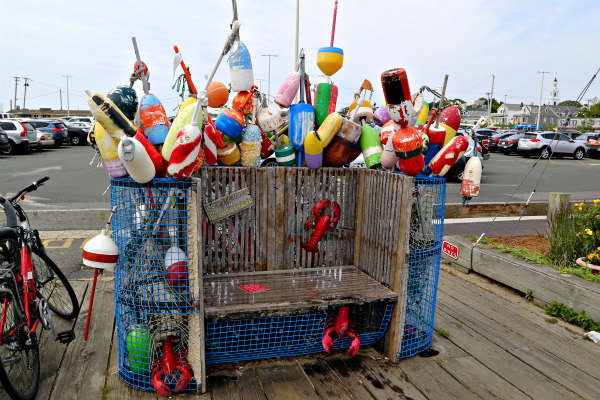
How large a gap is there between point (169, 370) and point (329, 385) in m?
1.03

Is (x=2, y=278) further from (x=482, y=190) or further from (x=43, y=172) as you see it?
(x=43, y=172)

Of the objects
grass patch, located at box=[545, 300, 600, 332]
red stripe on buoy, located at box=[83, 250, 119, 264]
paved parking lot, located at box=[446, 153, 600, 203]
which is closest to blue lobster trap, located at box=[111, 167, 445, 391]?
red stripe on buoy, located at box=[83, 250, 119, 264]

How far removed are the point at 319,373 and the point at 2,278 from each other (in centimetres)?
207

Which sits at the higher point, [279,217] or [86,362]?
[279,217]

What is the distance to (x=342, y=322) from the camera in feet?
9.78

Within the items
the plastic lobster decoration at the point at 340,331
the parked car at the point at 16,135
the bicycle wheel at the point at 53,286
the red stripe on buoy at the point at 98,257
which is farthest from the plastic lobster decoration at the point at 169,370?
the parked car at the point at 16,135

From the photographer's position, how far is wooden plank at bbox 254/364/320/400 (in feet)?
8.77

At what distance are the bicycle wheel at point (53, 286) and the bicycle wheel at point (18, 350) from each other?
1.54 feet

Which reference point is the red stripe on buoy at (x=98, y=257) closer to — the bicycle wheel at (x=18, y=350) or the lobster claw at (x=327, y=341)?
the bicycle wheel at (x=18, y=350)

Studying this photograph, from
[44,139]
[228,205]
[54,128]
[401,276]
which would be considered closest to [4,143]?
[44,139]

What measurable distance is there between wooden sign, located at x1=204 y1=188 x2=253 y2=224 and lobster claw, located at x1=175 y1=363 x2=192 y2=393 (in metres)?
1.02

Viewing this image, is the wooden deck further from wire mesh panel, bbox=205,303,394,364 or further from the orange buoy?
the orange buoy

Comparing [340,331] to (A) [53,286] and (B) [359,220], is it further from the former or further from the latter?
(A) [53,286]

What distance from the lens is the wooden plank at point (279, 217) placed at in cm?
329
